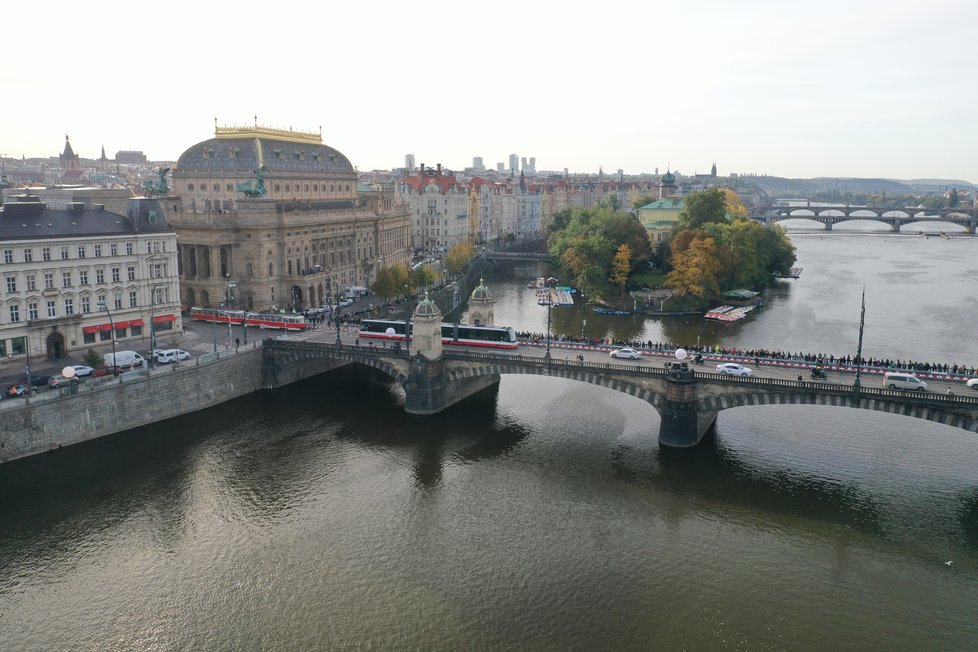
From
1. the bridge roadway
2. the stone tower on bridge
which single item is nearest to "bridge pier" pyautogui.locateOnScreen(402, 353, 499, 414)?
the bridge roadway

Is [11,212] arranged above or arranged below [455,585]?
above

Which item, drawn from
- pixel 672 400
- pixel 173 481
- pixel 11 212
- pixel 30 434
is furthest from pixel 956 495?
pixel 11 212

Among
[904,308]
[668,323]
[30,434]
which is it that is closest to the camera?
[30,434]

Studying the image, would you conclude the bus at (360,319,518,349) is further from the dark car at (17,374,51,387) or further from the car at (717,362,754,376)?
the dark car at (17,374,51,387)

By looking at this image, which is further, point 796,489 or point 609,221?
point 609,221

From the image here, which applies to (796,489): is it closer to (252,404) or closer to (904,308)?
(252,404)


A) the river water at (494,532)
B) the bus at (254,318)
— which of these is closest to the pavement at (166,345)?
the bus at (254,318)

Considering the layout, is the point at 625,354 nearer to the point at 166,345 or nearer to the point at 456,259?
the point at 166,345
